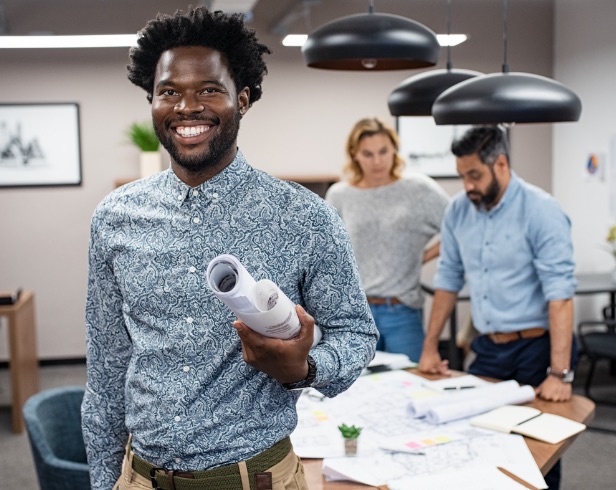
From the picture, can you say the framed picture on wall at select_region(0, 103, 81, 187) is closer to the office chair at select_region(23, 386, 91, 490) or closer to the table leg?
the table leg

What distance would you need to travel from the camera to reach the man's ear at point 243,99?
163 centimetres

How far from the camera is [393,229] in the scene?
3.97 metres

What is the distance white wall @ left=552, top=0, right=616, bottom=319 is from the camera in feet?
20.5

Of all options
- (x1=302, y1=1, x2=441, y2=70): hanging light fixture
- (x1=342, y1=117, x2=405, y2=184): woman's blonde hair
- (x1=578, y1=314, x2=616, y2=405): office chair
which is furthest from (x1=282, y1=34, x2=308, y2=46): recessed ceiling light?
(x1=302, y1=1, x2=441, y2=70): hanging light fixture

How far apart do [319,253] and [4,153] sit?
5.90 m

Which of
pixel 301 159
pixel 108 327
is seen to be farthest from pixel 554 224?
pixel 301 159

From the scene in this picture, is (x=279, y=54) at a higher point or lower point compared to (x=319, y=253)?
higher

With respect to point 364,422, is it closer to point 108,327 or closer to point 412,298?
point 108,327

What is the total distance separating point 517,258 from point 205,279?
1.87 metres

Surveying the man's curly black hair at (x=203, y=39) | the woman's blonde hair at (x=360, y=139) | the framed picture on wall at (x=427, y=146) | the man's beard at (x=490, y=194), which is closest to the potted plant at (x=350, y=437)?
the man's curly black hair at (x=203, y=39)

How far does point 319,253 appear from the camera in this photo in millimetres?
1556

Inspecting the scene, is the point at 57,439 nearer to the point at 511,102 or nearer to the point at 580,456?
the point at 511,102

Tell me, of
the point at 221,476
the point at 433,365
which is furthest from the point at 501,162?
the point at 221,476

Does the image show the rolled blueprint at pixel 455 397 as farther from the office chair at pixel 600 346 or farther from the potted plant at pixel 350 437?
the office chair at pixel 600 346
